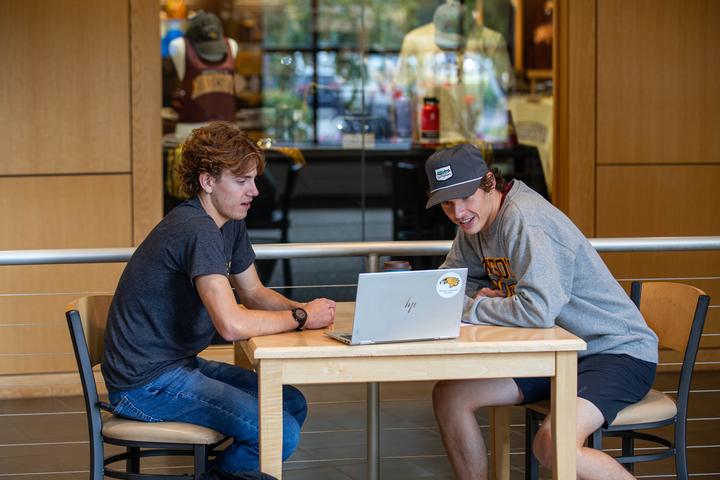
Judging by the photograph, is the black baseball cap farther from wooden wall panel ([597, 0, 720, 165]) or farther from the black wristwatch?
the black wristwatch

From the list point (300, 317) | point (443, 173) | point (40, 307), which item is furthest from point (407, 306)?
point (40, 307)

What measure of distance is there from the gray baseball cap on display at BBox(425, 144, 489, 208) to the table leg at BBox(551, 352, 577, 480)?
0.64 meters

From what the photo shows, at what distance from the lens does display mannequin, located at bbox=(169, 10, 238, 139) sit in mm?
6555

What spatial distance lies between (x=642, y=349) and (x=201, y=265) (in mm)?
1377

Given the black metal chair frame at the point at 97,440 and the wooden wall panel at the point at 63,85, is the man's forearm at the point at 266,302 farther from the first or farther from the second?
the wooden wall panel at the point at 63,85

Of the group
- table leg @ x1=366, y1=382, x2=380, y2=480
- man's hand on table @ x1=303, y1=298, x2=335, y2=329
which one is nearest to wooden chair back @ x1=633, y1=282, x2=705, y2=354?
table leg @ x1=366, y1=382, x2=380, y2=480

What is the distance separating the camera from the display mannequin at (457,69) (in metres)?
7.07

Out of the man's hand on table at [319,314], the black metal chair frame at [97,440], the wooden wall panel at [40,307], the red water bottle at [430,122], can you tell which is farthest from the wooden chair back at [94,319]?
the red water bottle at [430,122]

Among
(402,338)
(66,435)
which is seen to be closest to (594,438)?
(402,338)

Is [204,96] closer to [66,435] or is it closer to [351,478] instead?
[66,435]

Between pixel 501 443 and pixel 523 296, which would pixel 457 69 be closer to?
pixel 501 443

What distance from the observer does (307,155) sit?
22.1ft

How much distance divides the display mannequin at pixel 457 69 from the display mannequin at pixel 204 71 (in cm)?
112

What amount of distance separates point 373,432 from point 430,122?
11.1 ft
